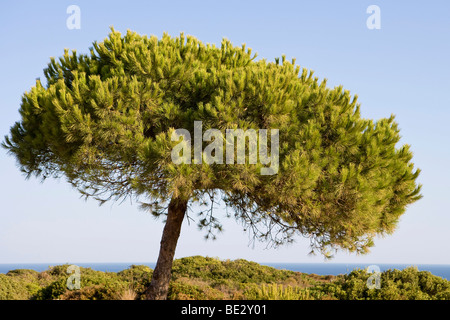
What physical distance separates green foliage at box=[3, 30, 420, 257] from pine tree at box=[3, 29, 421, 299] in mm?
29

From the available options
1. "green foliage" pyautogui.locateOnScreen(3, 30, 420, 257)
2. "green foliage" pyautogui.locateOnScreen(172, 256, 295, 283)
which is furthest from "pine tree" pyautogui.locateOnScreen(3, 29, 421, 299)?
"green foliage" pyautogui.locateOnScreen(172, 256, 295, 283)

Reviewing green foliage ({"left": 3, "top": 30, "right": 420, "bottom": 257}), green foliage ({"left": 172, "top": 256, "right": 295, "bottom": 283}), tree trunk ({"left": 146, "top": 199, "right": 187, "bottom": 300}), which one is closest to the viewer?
green foliage ({"left": 3, "top": 30, "right": 420, "bottom": 257})

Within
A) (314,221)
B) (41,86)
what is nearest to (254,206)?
(314,221)

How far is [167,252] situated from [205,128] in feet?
12.7

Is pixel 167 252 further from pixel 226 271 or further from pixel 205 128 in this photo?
pixel 226 271

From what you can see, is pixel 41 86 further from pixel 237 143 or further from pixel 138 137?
pixel 237 143

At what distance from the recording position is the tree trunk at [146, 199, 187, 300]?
1072cm

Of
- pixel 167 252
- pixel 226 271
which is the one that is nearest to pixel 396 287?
pixel 167 252

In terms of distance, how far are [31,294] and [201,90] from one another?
9.93 m

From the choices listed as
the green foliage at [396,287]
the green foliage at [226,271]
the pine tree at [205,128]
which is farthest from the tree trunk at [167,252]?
the green foliage at [226,271]

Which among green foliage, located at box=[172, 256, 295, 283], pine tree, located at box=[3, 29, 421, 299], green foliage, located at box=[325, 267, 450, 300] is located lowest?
green foliage, located at box=[172, 256, 295, 283]

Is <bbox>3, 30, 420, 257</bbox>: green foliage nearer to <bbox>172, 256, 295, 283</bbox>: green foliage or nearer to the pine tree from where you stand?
the pine tree
